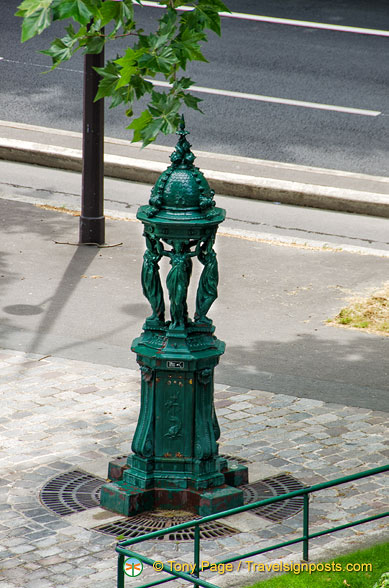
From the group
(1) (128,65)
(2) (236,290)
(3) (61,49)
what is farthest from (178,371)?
(2) (236,290)

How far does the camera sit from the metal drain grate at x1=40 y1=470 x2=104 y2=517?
8.23 m

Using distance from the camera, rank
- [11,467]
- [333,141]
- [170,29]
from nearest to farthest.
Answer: [170,29], [11,467], [333,141]

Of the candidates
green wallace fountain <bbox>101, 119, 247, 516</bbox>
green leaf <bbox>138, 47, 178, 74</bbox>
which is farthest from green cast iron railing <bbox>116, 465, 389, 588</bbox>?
green leaf <bbox>138, 47, 178, 74</bbox>

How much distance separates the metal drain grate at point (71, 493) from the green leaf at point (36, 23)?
135 inches

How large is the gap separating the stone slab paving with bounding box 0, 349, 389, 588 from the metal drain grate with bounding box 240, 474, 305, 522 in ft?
0.32

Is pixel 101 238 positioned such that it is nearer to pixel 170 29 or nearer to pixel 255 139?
pixel 255 139

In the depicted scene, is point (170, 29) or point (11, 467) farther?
point (11, 467)

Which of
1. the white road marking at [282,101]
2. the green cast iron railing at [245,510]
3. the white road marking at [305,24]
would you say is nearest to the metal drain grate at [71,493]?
the green cast iron railing at [245,510]

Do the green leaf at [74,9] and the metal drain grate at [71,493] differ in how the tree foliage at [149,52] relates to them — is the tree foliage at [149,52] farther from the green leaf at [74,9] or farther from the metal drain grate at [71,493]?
the metal drain grate at [71,493]

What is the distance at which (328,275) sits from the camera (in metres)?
13.5

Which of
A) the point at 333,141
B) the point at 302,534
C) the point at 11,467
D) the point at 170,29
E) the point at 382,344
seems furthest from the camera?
the point at 333,141

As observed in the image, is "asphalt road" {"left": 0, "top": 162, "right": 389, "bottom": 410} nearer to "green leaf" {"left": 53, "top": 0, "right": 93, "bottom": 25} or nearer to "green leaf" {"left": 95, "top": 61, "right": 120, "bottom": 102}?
"green leaf" {"left": 95, "top": 61, "right": 120, "bottom": 102}

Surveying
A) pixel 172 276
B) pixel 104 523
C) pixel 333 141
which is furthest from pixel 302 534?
pixel 333 141

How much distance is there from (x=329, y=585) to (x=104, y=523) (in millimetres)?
1745
